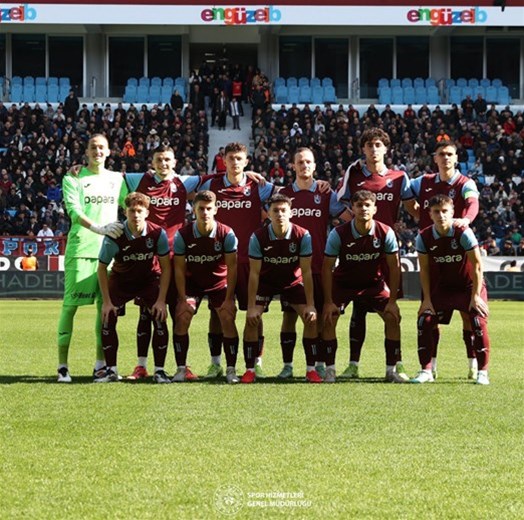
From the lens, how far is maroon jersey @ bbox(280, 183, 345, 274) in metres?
10.3

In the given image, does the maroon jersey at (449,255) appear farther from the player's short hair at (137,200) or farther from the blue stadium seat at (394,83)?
the blue stadium seat at (394,83)

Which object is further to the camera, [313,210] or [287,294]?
[313,210]

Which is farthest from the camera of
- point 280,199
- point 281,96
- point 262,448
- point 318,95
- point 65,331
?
point 318,95

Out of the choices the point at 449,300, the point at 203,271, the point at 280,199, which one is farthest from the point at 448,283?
the point at 203,271

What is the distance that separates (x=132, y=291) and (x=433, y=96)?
31.9 m

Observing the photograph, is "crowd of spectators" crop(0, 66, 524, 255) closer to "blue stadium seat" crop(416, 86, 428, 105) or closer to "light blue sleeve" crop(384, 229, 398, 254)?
"blue stadium seat" crop(416, 86, 428, 105)

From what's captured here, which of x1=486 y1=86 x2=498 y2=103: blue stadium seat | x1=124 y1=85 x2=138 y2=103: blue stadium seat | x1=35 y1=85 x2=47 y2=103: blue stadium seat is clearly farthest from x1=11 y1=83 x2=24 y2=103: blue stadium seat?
x1=486 y1=86 x2=498 y2=103: blue stadium seat

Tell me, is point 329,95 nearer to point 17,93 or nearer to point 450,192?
point 17,93

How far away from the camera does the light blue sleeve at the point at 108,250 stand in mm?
9711

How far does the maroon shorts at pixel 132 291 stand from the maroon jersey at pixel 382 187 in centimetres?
184

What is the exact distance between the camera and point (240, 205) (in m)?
10.4

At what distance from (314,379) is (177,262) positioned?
1.48 meters

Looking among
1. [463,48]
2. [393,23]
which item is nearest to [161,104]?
[393,23]

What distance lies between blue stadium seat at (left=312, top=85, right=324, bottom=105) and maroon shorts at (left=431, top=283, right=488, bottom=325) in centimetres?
3046
